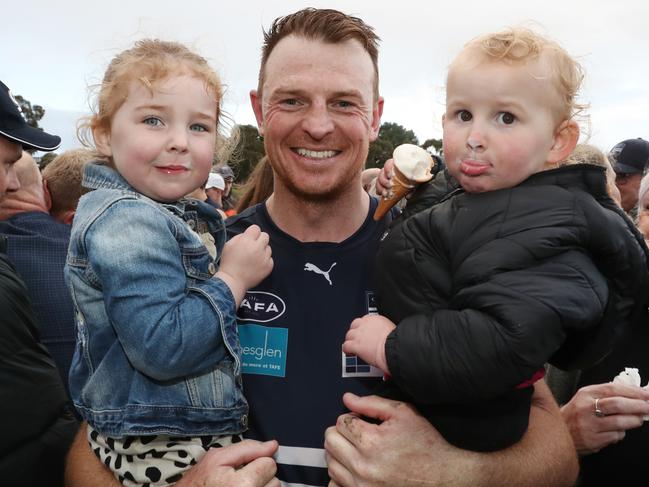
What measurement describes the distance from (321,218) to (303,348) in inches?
23.9

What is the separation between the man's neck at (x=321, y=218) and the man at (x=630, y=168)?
427cm

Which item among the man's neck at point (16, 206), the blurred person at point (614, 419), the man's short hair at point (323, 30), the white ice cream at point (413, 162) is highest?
the man's short hair at point (323, 30)

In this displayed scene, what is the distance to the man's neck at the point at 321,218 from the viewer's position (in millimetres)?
2584

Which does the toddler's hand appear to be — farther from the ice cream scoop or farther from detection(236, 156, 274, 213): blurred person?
detection(236, 156, 274, 213): blurred person

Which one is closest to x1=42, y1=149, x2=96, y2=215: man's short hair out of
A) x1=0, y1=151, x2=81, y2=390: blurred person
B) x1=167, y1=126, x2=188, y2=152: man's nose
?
x1=0, y1=151, x2=81, y2=390: blurred person

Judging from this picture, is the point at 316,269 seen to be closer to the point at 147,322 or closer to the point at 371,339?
the point at 371,339

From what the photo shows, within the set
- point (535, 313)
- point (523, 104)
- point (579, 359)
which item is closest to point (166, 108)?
point (523, 104)

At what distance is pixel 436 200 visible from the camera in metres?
2.07

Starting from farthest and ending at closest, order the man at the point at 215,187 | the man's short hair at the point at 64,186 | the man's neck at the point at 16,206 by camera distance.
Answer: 1. the man at the point at 215,187
2. the man's short hair at the point at 64,186
3. the man's neck at the point at 16,206

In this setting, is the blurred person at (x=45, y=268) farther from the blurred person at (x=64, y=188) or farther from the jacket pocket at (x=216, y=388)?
the jacket pocket at (x=216, y=388)

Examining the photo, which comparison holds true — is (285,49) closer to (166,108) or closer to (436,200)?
(166,108)

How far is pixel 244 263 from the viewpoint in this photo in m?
2.10

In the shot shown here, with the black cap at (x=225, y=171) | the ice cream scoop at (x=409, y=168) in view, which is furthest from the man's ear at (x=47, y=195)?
the black cap at (x=225, y=171)

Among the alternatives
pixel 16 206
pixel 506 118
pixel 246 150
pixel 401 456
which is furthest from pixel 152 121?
pixel 246 150
